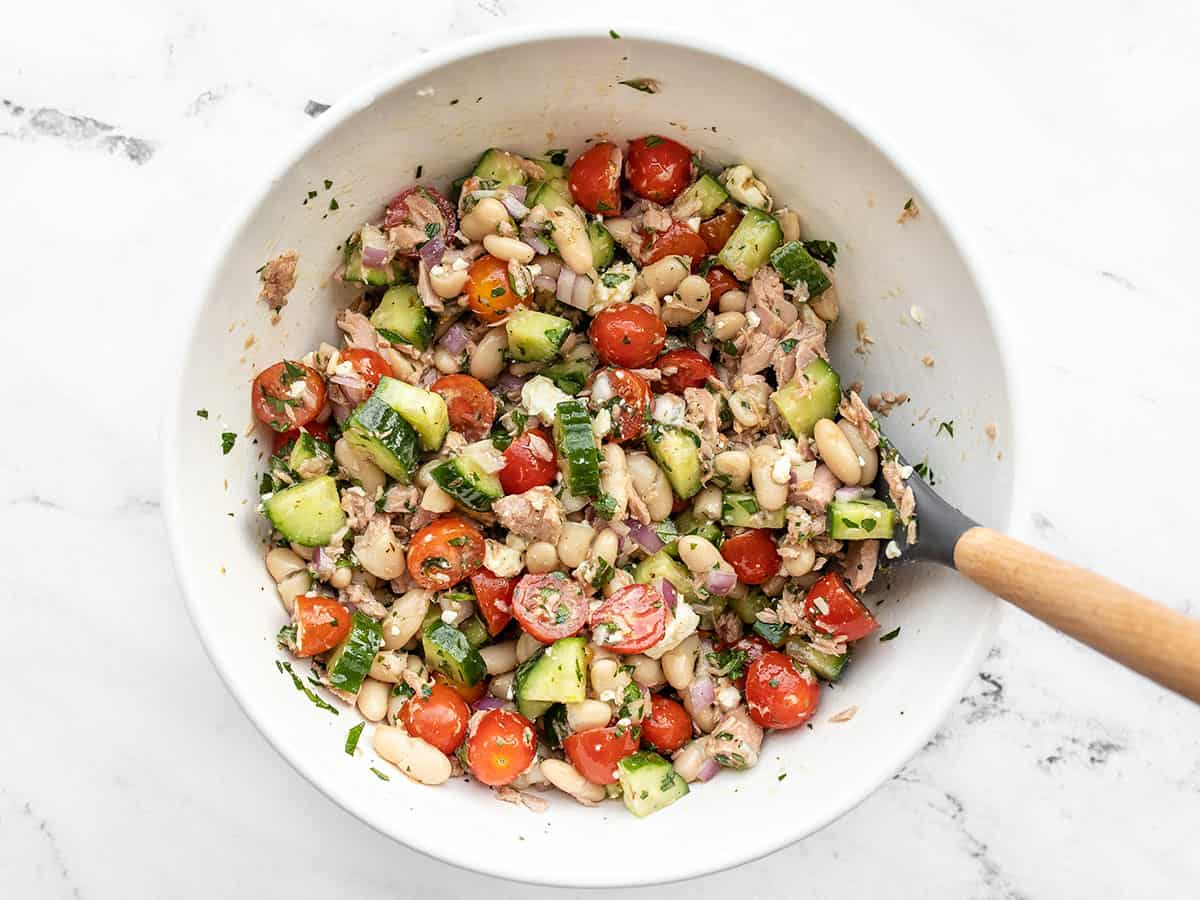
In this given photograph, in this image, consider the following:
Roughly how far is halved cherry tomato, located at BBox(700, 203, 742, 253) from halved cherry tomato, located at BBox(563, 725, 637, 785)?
3.30ft

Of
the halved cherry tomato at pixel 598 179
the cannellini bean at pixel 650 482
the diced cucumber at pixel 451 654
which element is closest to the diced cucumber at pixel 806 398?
the cannellini bean at pixel 650 482

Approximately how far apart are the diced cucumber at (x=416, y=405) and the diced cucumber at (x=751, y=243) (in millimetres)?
659

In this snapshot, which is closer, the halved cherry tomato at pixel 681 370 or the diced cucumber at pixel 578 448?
the diced cucumber at pixel 578 448

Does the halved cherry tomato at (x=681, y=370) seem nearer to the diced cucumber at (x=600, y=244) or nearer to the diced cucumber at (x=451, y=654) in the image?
the diced cucumber at (x=600, y=244)

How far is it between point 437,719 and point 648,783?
1.40 feet

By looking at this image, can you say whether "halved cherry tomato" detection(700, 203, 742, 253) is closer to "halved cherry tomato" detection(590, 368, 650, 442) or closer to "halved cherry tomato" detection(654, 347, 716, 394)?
"halved cherry tomato" detection(654, 347, 716, 394)

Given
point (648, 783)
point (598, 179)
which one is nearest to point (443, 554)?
point (648, 783)

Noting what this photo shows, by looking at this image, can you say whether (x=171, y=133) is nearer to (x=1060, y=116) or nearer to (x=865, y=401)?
(x=865, y=401)

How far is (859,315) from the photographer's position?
230cm

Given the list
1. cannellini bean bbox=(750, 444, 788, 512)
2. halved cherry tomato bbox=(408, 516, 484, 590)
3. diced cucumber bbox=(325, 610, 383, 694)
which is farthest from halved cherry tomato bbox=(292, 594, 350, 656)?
cannellini bean bbox=(750, 444, 788, 512)

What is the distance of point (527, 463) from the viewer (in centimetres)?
220

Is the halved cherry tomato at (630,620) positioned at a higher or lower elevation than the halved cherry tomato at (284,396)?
lower

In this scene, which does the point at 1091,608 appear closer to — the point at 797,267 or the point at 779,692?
the point at 779,692

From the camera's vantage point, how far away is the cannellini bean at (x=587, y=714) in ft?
7.04
